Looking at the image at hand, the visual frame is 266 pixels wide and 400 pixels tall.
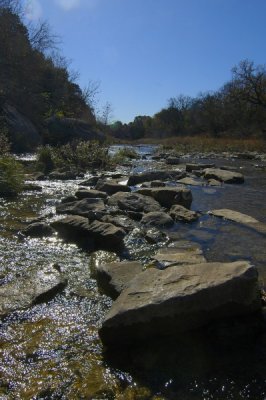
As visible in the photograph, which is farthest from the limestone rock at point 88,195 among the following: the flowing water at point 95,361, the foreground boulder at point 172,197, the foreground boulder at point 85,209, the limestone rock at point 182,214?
the flowing water at point 95,361

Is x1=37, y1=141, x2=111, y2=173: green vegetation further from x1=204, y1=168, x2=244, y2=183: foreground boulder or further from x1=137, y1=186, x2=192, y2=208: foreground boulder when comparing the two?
x1=137, y1=186, x2=192, y2=208: foreground boulder

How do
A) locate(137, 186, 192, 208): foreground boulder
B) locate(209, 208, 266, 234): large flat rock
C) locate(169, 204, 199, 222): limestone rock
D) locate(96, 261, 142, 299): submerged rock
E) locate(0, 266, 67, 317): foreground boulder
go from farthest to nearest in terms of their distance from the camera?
locate(137, 186, 192, 208): foreground boulder → locate(169, 204, 199, 222): limestone rock → locate(209, 208, 266, 234): large flat rock → locate(96, 261, 142, 299): submerged rock → locate(0, 266, 67, 317): foreground boulder

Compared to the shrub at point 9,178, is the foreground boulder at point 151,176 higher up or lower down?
lower down

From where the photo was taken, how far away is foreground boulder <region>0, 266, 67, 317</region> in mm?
3482

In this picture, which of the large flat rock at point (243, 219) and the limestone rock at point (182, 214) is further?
the limestone rock at point (182, 214)

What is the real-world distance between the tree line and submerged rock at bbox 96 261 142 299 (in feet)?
131

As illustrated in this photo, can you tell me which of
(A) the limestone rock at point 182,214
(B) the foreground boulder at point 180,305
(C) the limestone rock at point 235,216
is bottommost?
(C) the limestone rock at point 235,216

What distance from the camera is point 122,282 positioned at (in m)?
3.78

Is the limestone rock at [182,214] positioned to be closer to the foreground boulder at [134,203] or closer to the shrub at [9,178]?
the foreground boulder at [134,203]

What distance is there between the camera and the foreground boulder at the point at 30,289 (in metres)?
3.48

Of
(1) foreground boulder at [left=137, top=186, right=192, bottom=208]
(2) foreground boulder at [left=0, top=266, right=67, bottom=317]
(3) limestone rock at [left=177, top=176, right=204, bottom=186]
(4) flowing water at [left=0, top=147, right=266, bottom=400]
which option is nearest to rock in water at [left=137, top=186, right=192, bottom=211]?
(1) foreground boulder at [left=137, top=186, right=192, bottom=208]

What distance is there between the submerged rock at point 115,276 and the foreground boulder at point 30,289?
415 mm

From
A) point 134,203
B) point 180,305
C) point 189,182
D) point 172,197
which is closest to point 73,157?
point 189,182

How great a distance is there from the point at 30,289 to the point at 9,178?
562cm
